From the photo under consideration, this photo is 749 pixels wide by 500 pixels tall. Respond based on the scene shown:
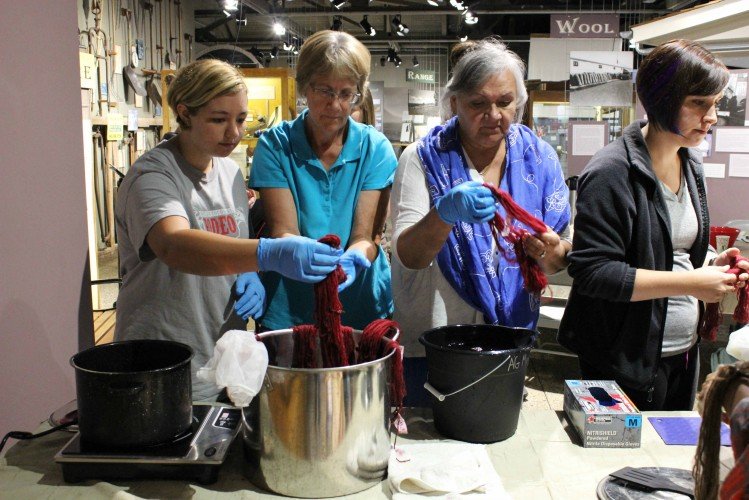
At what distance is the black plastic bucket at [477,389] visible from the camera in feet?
4.70

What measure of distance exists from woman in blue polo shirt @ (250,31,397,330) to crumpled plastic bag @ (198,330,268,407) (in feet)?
2.04

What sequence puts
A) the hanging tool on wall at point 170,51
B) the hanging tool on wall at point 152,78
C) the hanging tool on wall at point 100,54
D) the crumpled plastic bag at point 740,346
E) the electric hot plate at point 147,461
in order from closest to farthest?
the crumpled plastic bag at point 740,346 → the electric hot plate at point 147,461 → the hanging tool on wall at point 100,54 → the hanging tool on wall at point 152,78 → the hanging tool on wall at point 170,51

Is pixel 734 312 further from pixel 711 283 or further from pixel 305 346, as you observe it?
pixel 305 346

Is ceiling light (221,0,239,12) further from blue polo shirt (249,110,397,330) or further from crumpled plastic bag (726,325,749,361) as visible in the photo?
crumpled plastic bag (726,325,749,361)

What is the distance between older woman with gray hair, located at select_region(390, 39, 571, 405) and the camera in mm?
1781

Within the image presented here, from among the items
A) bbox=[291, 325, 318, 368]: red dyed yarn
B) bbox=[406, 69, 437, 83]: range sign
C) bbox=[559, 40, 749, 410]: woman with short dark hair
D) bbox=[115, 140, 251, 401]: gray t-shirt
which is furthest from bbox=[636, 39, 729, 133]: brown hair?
bbox=[406, 69, 437, 83]: range sign

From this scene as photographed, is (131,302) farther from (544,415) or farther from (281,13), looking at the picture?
(281,13)

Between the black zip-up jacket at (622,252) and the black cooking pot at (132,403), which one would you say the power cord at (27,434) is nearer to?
the black cooking pot at (132,403)

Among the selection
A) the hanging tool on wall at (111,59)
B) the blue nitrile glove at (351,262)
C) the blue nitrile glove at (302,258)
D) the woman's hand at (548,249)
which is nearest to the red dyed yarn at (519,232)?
the woman's hand at (548,249)

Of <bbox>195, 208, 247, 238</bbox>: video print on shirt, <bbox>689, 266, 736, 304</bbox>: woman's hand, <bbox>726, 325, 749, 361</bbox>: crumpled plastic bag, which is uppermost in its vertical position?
<bbox>195, 208, 247, 238</bbox>: video print on shirt

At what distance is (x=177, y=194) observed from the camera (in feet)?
5.59

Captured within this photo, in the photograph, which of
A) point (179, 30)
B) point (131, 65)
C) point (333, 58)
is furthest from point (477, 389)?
point (179, 30)

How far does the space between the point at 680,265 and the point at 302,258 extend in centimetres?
108

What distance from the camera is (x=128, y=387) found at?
1.28 m
